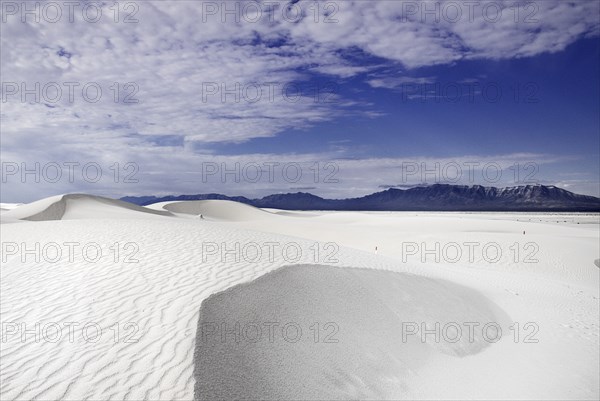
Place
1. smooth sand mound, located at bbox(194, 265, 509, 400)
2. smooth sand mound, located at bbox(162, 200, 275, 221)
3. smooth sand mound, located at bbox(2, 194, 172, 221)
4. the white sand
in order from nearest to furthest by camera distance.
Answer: the white sand, smooth sand mound, located at bbox(194, 265, 509, 400), smooth sand mound, located at bbox(2, 194, 172, 221), smooth sand mound, located at bbox(162, 200, 275, 221)

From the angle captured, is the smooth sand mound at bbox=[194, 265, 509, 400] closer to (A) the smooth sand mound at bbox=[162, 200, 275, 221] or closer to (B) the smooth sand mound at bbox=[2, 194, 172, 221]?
(B) the smooth sand mound at bbox=[2, 194, 172, 221]

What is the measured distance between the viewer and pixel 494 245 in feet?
87.1

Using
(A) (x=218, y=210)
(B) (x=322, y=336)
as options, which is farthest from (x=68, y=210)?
(B) (x=322, y=336)

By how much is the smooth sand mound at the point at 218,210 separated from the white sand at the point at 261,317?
2044 inches

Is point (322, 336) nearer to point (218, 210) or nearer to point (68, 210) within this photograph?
point (68, 210)

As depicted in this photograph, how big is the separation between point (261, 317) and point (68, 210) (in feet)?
133

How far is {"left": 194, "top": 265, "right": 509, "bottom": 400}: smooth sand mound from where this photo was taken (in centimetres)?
650

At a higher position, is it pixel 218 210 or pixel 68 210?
pixel 68 210

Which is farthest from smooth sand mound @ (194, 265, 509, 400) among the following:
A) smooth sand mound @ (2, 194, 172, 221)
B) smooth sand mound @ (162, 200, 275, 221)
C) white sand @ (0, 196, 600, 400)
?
smooth sand mound @ (162, 200, 275, 221)

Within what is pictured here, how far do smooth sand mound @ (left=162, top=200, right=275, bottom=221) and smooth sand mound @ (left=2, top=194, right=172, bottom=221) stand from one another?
2238 centimetres

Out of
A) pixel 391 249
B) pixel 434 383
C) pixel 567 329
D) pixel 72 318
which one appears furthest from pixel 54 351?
pixel 391 249

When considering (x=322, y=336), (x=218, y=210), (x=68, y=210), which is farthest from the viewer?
(x=218, y=210)

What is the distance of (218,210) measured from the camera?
2847 inches

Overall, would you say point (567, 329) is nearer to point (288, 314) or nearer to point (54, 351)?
point (288, 314)
